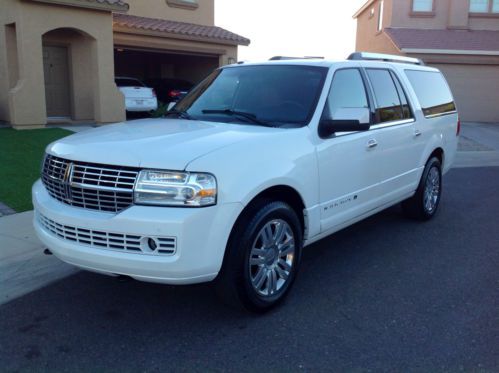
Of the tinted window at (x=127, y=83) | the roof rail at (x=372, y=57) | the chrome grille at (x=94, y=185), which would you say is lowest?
the chrome grille at (x=94, y=185)

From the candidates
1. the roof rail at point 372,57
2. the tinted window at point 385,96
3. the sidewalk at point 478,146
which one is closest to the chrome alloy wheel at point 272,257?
the tinted window at point 385,96

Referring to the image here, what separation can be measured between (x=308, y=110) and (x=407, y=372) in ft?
7.54

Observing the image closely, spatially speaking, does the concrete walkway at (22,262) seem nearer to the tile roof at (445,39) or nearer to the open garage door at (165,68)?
the open garage door at (165,68)

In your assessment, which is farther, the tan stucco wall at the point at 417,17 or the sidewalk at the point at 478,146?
the tan stucco wall at the point at 417,17

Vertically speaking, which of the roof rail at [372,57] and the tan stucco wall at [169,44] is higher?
the tan stucco wall at [169,44]

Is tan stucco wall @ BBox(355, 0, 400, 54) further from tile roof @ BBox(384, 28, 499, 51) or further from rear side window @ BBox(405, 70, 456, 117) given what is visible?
rear side window @ BBox(405, 70, 456, 117)

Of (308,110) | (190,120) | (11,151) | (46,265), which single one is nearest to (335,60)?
(308,110)

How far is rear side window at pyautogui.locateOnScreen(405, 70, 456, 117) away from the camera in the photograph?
653 cm

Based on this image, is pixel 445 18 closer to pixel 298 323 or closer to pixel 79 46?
pixel 79 46

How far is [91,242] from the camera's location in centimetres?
358

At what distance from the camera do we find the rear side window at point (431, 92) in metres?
6.53

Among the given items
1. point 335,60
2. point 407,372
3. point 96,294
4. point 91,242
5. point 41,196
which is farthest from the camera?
point 335,60

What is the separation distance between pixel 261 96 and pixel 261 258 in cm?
168

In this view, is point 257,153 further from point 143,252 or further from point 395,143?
point 395,143
